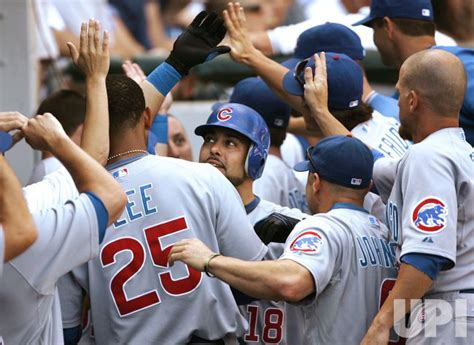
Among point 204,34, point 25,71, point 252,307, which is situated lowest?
point 252,307

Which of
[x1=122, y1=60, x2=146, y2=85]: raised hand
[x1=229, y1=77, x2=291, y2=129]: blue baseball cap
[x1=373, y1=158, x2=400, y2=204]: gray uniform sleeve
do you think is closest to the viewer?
[x1=373, y1=158, x2=400, y2=204]: gray uniform sleeve

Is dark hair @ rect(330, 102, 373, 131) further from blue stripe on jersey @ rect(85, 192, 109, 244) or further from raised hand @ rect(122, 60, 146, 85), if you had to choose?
blue stripe on jersey @ rect(85, 192, 109, 244)

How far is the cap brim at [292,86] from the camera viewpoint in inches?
223

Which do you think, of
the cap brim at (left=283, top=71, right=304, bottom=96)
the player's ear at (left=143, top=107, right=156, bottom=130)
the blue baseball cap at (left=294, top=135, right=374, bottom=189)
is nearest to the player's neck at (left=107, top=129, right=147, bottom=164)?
the player's ear at (left=143, top=107, right=156, bottom=130)

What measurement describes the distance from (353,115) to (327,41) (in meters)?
0.61

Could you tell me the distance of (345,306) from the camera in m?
4.64

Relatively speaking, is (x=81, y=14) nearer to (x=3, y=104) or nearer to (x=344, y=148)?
(x=3, y=104)

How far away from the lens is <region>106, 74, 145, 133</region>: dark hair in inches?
190

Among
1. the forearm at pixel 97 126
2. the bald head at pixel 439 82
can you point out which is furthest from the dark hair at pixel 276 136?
the forearm at pixel 97 126

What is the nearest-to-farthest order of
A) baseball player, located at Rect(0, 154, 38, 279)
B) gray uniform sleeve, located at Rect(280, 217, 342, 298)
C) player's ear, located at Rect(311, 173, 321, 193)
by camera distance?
baseball player, located at Rect(0, 154, 38, 279) < gray uniform sleeve, located at Rect(280, 217, 342, 298) < player's ear, located at Rect(311, 173, 321, 193)

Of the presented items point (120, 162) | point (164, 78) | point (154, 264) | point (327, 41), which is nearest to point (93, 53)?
point (120, 162)

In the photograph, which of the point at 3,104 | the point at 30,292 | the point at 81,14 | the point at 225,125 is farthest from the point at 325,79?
the point at 81,14

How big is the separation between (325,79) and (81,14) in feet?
16.3

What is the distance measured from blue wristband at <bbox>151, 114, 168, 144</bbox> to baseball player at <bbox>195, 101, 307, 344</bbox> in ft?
2.06
